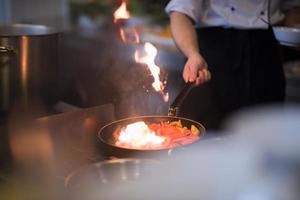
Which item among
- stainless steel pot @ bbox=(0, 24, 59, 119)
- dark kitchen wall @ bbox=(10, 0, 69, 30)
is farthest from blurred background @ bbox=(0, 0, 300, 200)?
dark kitchen wall @ bbox=(10, 0, 69, 30)

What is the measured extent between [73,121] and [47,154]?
14cm

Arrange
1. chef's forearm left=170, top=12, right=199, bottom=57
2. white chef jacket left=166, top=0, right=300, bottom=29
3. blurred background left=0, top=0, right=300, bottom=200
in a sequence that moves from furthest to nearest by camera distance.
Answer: white chef jacket left=166, top=0, right=300, bottom=29, chef's forearm left=170, top=12, right=199, bottom=57, blurred background left=0, top=0, right=300, bottom=200

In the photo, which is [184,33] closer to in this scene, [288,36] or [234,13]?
[234,13]

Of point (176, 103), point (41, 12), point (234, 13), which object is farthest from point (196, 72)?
point (41, 12)

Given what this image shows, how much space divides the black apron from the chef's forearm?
18cm

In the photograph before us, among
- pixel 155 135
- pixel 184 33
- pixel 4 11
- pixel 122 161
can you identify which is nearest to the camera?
pixel 122 161

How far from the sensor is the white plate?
1.60 m

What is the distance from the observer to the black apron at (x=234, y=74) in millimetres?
1647

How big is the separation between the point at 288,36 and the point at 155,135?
32.1 inches

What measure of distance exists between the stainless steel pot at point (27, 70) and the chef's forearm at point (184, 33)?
1.28 ft

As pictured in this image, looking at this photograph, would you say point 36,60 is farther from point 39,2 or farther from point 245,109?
point 39,2

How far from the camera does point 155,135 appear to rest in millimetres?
1023

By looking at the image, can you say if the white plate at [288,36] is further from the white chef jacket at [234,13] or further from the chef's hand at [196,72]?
the chef's hand at [196,72]

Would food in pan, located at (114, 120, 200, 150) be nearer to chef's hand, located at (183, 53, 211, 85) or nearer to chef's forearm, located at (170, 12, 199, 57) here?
chef's hand, located at (183, 53, 211, 85)
